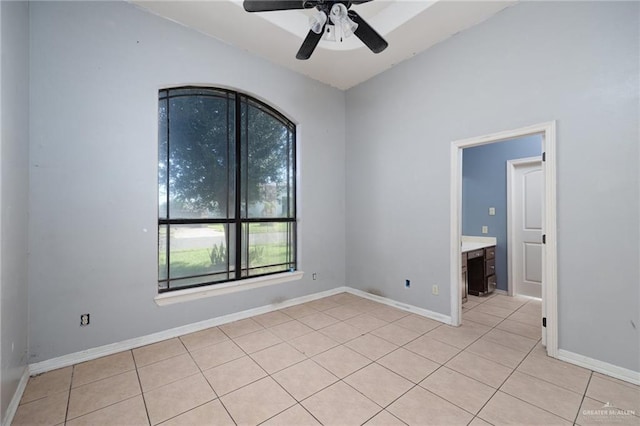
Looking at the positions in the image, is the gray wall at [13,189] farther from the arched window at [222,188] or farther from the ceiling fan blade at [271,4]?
the ceiling fan blade at [271,4]

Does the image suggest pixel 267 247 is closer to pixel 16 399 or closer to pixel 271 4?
pixel 16 399

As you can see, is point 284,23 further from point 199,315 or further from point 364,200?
point 199,315

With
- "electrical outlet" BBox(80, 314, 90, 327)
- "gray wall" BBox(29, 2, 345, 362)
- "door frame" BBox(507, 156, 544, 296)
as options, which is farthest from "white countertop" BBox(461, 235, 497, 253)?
"electrical outlet" BBox(80, 314, 90, 327)

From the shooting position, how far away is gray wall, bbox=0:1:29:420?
1.64m

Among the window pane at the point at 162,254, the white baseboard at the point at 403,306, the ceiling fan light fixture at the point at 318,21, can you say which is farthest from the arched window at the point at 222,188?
the ceiling fan light fixture at the point at 318,21

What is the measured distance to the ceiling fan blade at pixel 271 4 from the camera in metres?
1.96

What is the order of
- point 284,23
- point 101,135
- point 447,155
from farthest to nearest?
point 447,155, point 284,23, point 101,135

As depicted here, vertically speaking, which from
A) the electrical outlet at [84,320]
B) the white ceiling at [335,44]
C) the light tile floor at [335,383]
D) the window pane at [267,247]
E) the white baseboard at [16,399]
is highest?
the white ceiling at [335,44]

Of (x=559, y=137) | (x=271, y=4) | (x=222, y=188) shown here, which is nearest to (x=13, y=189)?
(x=222, y=188)

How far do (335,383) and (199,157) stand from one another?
8.79ft

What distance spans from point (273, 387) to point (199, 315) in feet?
4.68

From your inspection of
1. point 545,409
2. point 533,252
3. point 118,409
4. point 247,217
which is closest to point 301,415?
point 118,409

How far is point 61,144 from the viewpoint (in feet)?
7.52

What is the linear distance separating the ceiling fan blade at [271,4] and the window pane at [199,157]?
1466 mm
